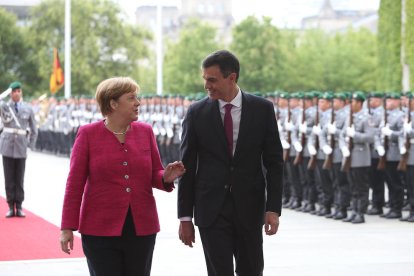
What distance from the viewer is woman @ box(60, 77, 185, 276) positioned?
5.97 m

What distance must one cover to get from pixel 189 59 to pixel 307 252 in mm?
52821

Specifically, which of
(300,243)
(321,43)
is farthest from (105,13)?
(300,243)

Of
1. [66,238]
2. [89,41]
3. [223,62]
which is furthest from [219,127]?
[89,41]

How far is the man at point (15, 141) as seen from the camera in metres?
14.8

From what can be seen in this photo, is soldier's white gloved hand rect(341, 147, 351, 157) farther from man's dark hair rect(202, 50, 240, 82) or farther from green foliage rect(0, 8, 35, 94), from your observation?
green foliage rect(0, 8, 35, 94)

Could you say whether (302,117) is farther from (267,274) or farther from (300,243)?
(267,274)

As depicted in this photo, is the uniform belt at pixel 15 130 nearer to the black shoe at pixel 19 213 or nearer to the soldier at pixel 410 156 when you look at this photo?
the black shoe at pixel 19 213

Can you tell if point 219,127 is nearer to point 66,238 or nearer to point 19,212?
point 66,238

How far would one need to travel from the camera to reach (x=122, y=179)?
6027 millimetres

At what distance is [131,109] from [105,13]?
49.2 metres

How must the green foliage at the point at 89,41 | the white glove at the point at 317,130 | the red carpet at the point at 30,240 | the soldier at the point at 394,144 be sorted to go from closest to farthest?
the red carpet at the point at 30,240 → the soldier at the point at 394,144 → the white glove at the point at 317,130 → the green foliage at the point at 89,41

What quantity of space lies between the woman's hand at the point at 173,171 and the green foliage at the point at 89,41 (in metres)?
47.7

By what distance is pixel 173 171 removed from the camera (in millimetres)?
5969

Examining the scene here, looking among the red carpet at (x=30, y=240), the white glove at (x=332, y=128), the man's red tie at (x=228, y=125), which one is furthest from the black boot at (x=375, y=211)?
the man's red tie at (x=228, y=125)
